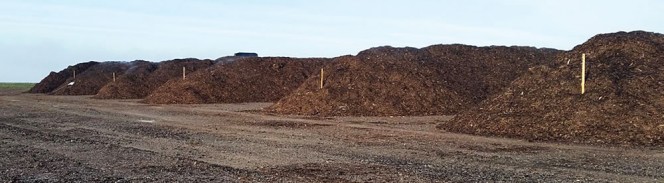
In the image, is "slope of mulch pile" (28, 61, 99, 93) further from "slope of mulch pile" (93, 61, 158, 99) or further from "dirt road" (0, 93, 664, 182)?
"dirt road" (0, 93, 664, 182)

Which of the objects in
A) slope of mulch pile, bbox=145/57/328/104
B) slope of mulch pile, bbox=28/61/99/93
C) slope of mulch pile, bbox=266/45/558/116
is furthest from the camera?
slope of mulch pile, bbox=28/61/99/93

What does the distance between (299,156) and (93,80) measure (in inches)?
1668

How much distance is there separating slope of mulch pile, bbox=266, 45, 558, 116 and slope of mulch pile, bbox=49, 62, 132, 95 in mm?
26893

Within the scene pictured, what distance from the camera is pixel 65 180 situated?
7.76 metres

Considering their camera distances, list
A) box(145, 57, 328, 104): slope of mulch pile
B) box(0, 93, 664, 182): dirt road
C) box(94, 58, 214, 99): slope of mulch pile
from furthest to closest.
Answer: box(94, 58, 214, 99): slope of mulch pile, box(145, 57, 328, 104): slope of mulch pile, box(0, 93, 664, 182): dirt road

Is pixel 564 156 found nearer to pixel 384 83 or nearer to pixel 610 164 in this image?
pixel 610 164

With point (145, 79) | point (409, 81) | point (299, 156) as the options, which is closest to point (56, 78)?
point (145, 79)

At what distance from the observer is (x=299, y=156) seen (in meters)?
9.93

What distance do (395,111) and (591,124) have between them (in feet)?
26.5

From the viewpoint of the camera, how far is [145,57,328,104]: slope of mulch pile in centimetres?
3053

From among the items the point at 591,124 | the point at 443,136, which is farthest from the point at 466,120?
the point at 591,124

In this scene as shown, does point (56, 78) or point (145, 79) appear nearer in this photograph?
point (145, 79)

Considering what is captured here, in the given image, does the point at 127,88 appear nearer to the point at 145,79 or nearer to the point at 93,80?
the point at 145,79

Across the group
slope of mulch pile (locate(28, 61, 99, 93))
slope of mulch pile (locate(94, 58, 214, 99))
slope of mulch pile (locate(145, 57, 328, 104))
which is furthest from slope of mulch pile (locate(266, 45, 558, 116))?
slope of mulch pile (locate(28, 61, 99, 93))
